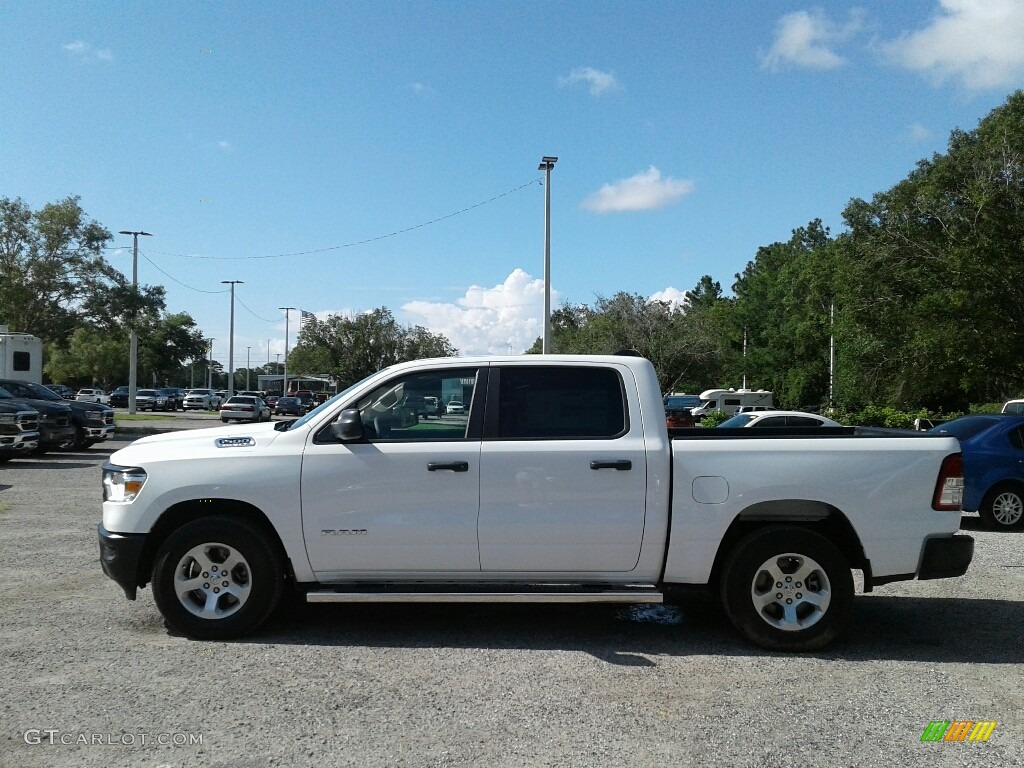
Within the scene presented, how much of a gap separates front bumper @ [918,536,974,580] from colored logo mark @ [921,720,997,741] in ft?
3.93

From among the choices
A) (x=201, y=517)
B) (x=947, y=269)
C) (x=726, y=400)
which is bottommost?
(x=201, y=517)

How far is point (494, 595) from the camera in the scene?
18.4ft

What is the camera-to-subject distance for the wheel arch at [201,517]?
19.1ft

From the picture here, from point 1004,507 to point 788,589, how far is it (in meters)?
6.80

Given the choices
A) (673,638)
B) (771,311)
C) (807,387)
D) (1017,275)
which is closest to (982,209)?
(1017,275)

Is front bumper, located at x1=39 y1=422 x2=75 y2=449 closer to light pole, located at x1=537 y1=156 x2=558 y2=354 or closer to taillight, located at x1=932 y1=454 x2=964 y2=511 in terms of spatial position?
light pole, located at x1=537 y1=156 x2=558 y2=354

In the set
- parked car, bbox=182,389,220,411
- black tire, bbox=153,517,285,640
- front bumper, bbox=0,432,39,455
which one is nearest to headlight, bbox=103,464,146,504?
black tire, bbox=153,517,285,640

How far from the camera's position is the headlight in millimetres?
5836

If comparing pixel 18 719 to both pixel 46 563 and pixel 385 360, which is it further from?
pixel 385 360

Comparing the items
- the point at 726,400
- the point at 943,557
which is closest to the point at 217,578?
the point at 943,557

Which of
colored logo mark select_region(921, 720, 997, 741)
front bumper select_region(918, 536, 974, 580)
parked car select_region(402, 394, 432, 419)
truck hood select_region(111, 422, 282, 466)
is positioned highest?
parked car select_region(402, 394, 432, 419)

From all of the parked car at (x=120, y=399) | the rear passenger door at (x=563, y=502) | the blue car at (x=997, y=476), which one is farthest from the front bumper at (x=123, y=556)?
the parked car at (x=120, y=399)

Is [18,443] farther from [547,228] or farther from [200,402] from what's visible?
[200,402]

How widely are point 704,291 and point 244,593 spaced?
12829 centimetres
